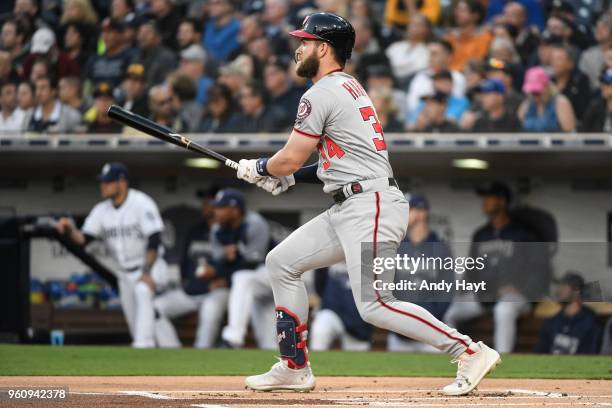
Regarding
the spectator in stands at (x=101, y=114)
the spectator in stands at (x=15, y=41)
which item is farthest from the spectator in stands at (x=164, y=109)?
the spectator in stands at (x=15, y=41)

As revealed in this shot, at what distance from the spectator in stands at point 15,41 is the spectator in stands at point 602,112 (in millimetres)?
6034

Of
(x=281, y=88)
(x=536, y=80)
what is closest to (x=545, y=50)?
(x=536, y=80)

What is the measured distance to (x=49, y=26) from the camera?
1298 cm

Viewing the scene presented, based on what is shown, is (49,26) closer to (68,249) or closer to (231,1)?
(231,1)

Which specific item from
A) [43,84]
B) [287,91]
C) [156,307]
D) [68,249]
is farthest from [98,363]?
[43,84]

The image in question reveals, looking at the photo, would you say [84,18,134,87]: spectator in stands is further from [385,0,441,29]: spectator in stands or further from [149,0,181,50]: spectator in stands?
[385,0,441,29]: spectator in stands

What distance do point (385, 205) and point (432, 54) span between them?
615cm

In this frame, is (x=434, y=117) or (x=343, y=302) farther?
(x=434, y=117)

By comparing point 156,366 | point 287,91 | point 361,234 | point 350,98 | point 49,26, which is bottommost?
point 156,366

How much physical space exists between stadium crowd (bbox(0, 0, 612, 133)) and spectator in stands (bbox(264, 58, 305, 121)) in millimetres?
13

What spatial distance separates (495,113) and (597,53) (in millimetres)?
1138

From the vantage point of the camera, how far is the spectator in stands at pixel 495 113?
10.0 metres

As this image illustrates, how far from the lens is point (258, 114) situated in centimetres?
1088

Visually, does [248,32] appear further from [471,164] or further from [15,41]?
[471,164]
